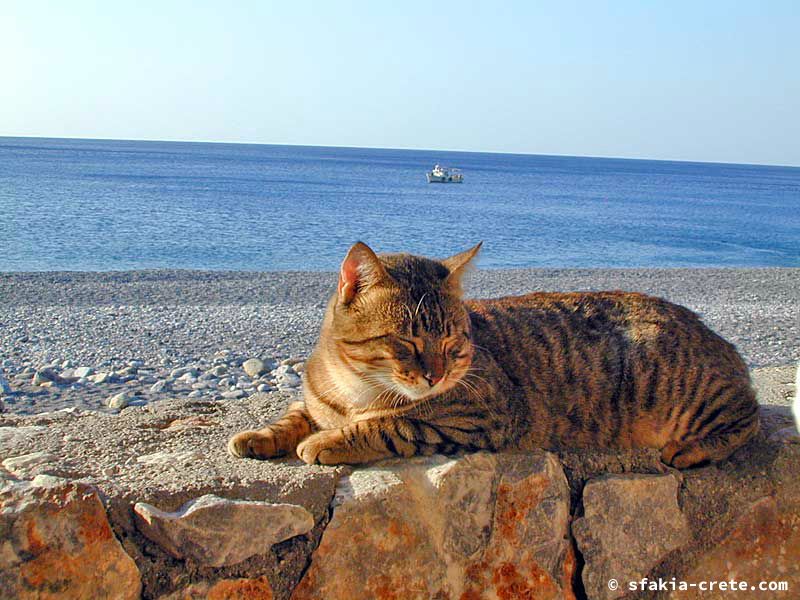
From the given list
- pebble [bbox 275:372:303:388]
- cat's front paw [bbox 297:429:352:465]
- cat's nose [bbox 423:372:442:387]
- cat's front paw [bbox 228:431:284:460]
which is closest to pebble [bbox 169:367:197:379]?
pebble [bbox 275:372:303:388]

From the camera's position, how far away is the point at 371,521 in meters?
2.79

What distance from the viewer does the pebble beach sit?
8.13 metres

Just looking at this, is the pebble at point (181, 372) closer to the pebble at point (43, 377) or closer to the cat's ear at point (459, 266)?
the pebble at point (43, 377)

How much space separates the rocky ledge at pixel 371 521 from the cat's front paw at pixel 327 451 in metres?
0.05

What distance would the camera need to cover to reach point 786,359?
10.4 metres

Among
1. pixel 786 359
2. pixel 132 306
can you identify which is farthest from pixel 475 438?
pixel 132 306

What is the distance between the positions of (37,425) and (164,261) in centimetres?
1982

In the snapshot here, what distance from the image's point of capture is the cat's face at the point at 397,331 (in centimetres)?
311

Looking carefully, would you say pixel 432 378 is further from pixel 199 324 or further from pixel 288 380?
pixel 199 324

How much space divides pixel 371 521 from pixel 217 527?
560 mm

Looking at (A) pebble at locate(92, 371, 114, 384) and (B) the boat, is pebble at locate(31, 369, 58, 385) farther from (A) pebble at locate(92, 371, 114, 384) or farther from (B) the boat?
(B) the boat

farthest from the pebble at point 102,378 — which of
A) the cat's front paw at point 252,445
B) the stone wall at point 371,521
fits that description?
the cat's front paw at point 252,445

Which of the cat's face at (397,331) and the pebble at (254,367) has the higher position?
the cat's face at (397,331)

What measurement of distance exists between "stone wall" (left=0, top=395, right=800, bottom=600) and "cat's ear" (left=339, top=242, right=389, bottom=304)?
0.75m
